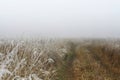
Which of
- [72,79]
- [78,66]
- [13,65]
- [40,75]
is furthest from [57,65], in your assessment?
[13,65]

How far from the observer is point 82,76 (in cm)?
1473

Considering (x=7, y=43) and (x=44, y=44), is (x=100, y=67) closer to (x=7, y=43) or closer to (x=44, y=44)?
(x=44, y=44)

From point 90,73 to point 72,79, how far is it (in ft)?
5.00

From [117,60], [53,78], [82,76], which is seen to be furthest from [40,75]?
[117,60]

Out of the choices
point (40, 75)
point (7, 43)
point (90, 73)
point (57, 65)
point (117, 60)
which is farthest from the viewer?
point (117, 60)

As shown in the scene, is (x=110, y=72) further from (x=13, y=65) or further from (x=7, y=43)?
(x=13, y=65)

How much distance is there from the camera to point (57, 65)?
16.5 metres

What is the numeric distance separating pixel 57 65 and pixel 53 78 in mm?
3475

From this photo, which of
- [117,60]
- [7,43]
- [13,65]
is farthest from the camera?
[117,60]

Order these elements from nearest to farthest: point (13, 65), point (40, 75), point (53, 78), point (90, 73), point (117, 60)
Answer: point (13, 65)
point (40, 75)
point (53, 78)
point (90, 73)
point (117, 60)

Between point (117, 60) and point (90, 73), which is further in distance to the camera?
point (117, 60)

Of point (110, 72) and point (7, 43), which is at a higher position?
point (7, 43)

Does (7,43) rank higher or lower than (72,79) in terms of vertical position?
higher

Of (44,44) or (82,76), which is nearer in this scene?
(82,76)
